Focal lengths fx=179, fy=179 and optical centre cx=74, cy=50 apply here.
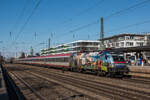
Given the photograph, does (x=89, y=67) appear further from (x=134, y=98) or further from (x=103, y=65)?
(x=134, y=98)

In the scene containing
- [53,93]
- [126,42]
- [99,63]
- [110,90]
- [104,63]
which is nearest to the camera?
[53,93]

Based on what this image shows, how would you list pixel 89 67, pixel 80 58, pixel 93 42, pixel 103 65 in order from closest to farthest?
pixel 103 65
pixel 89 67
pixel 80 58
pixel 93 42

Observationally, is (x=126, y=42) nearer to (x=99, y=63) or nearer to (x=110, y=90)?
(x=99, y=63)

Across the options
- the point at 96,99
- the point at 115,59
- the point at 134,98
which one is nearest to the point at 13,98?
the point at 96,99

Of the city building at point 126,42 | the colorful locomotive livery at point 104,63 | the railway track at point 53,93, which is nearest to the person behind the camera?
the railway track at point 53,93

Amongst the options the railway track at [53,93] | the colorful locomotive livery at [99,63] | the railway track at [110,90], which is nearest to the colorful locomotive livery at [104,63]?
the colorful locomotive livery at [99,63]

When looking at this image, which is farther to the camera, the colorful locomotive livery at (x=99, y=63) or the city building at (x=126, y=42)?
the city building at (x=126, y=42)

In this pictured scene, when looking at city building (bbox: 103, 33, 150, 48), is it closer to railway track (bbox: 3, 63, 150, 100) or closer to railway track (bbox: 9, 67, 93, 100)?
railway track (bbox: 3, 63, 150, 100)

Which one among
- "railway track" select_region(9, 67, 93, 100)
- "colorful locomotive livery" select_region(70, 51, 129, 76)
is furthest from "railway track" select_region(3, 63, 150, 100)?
"colorful locomotive livery" select_region(70, 51, 129, 76)

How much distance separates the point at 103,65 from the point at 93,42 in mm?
90244

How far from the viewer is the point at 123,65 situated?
18047mm

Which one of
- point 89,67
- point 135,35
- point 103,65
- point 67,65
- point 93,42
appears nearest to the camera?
point 103,65

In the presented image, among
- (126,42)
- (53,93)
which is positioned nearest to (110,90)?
(53,93)

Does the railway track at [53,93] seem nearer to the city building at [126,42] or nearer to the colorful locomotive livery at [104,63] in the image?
the colorful locomotive livery at [104,63]
